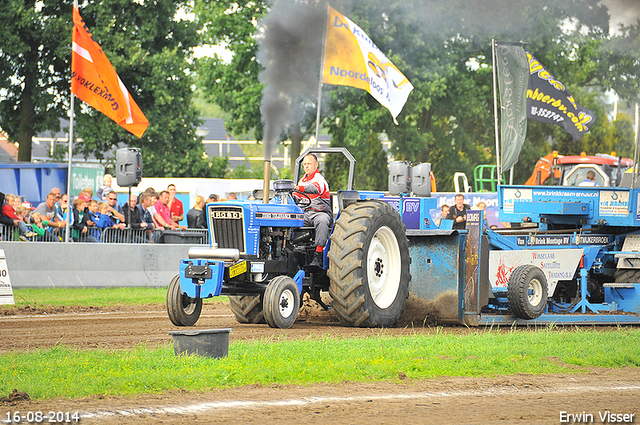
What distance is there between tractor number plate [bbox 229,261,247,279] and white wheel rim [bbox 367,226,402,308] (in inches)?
59.9

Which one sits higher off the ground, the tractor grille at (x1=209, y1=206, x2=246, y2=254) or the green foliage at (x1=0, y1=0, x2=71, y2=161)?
the green foliage at (x1=0, y1=0, x2=71, y2=161)

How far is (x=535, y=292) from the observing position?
406 inches

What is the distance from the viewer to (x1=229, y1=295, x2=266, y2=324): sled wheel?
10.2 meters

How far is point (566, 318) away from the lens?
35.1 ft

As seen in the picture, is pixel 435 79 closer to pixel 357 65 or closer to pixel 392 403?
pixel 357 65

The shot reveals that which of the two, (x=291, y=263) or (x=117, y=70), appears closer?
(x=291, y=263)

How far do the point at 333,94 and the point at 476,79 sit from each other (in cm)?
827

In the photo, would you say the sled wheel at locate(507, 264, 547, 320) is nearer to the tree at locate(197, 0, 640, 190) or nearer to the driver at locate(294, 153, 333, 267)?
the driver at locate(294, 153, 333, 267)

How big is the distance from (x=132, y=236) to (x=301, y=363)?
406 inches

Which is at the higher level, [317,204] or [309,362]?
[317,204]

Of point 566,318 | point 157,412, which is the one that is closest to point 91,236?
point 566,318

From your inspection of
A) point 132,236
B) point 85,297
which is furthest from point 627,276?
point 132,236

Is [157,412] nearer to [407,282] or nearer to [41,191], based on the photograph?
[407,282]

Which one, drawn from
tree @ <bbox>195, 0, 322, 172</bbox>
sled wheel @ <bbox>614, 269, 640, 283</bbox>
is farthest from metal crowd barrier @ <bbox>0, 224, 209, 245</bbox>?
tree @ <bbox>195, 0, 322, 172</bbox>
